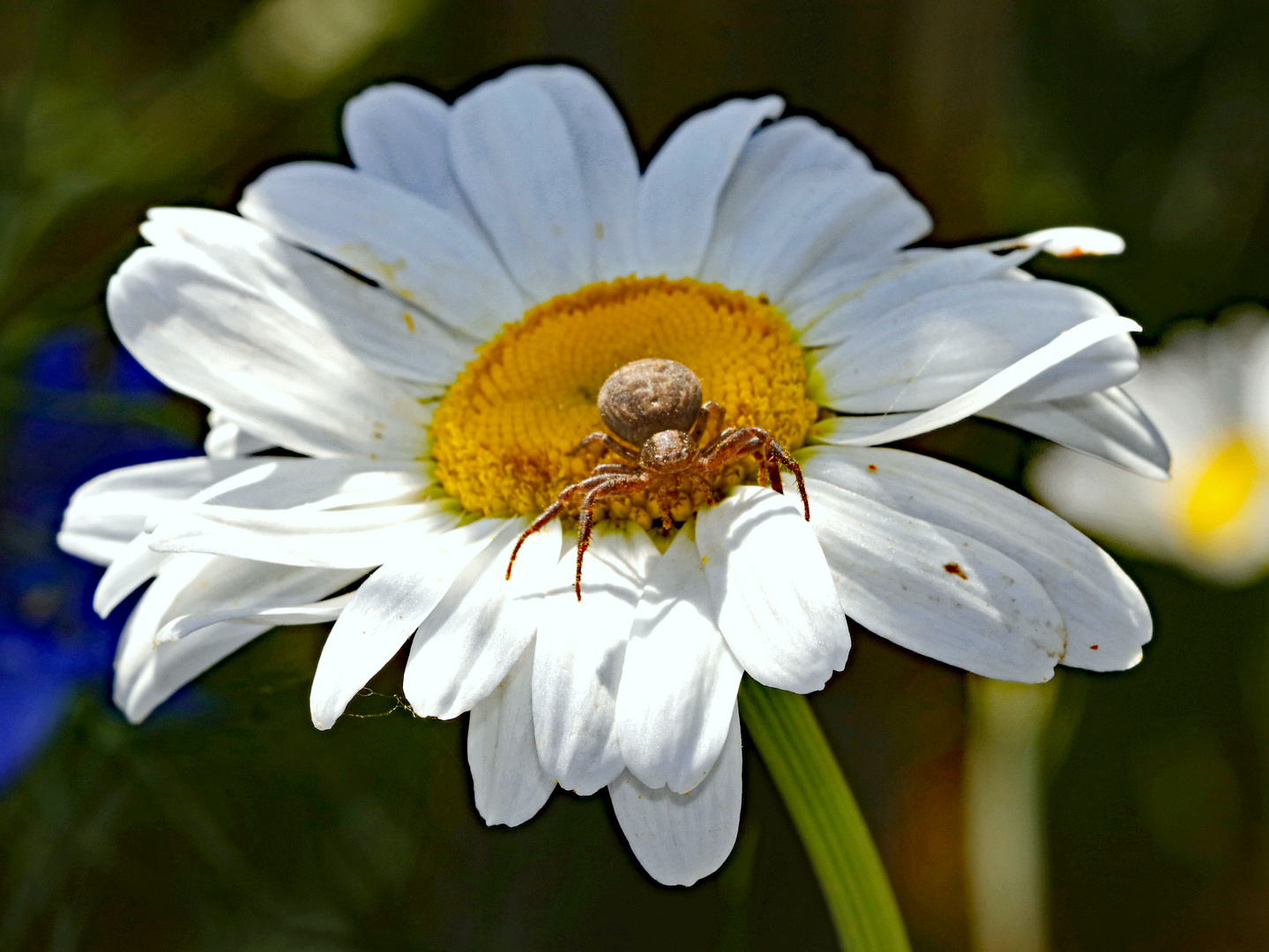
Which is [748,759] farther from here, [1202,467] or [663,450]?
[1202,467]

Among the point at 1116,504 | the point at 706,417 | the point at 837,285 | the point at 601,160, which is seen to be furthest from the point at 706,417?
the point at 1116,504

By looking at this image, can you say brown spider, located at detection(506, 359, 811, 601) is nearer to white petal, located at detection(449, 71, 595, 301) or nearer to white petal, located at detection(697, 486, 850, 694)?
white petal, located at detection(697, 486, 850, 694)

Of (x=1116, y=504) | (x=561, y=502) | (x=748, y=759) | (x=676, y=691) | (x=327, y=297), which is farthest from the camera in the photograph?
(x=1116, y=504)

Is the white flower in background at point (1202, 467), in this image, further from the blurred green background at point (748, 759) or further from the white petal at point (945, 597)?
the white petal at point (945, 597)

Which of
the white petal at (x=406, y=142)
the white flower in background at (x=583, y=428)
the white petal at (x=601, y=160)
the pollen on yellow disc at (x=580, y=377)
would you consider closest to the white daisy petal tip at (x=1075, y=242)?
the white flower in background at (x=583, y=428)

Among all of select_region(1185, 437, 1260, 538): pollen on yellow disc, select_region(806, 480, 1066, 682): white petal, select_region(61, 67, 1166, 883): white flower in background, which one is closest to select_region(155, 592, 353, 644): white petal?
select_region(61, 67, 1166, 883): white flower in background

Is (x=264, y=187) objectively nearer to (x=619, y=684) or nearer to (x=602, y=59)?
(x=619, y=684)

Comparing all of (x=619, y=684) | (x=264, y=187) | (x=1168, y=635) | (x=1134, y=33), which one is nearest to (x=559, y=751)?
(x=619, y=684)
